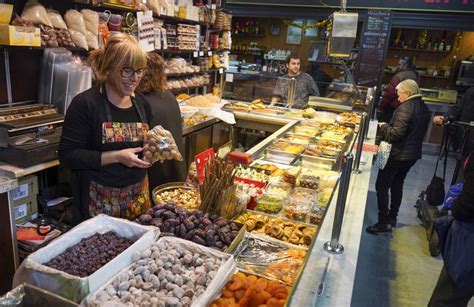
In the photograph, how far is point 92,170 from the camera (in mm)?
2160

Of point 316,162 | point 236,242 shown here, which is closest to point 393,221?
point 316,162

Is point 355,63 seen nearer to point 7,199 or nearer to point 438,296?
point 438,296

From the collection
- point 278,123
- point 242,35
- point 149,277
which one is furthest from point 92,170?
point 242,35

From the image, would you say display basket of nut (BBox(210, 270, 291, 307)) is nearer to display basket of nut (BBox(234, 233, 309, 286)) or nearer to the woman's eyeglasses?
display basket of nut (BBox(234, 233, 309, 286))

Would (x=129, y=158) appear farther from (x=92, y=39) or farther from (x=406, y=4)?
(x=406, y=4)

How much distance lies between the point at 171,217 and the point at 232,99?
170 inches

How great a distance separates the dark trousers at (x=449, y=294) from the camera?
96.4 inches

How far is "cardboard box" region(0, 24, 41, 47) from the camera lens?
2.62m

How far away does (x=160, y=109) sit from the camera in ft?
8.90

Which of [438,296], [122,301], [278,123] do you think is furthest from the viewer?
[278,123]

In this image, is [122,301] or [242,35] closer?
[122,301]

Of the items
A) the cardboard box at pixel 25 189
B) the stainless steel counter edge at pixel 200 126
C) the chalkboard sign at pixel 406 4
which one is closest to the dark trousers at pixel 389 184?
the stainless steel counter edge at pixel 200 126

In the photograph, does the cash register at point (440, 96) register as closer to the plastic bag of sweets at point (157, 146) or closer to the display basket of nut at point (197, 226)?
the plastic bag of sweets at point (157, 146)

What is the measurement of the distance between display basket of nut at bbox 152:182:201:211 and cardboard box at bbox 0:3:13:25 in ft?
5.56
